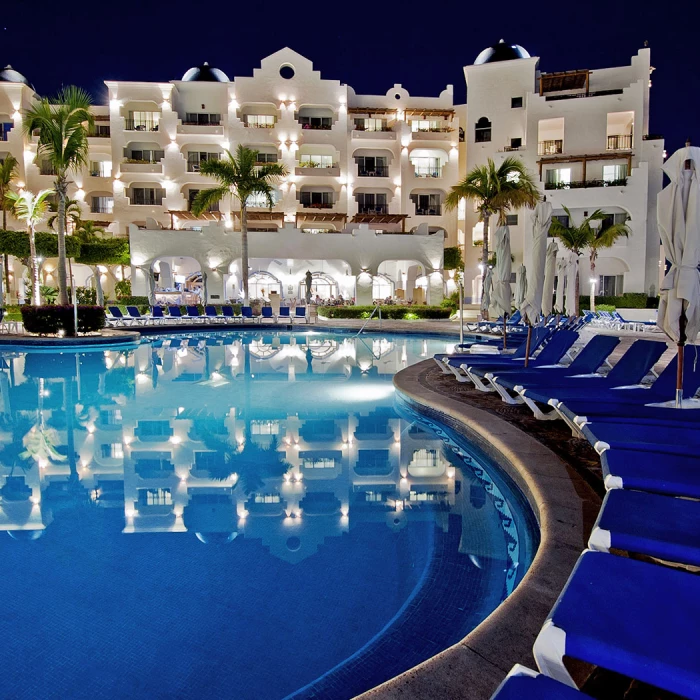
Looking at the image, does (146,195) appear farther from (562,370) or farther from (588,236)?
(562,370)

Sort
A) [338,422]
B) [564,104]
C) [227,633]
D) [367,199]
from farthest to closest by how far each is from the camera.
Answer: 1. [367,199]
2. [564,104]
3. [338,422]
4. [227,633]

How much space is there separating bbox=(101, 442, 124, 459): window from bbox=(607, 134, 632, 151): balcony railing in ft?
110

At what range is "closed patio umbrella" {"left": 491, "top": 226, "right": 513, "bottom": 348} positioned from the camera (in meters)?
11.1

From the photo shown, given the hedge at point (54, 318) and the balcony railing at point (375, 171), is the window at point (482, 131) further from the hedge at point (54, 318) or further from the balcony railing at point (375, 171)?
the hedge at point (54, 318)

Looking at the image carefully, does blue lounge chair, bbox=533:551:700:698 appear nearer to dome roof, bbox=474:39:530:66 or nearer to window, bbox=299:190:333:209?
window, bbox=299:190:333:209

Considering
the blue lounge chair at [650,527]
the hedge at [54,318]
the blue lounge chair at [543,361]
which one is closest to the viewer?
the blue lounge chair at [650,527]

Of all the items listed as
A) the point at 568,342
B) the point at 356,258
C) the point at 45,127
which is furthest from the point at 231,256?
the point at 568,342

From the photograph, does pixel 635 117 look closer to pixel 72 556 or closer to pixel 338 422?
pixel 338 422

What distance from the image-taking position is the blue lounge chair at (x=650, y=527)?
2572 millimetres

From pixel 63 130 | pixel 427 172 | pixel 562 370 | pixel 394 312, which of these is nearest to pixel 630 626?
pixel 562 370

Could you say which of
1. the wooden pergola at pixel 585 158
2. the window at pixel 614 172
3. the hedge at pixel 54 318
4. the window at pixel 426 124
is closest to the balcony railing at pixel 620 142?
the wooden pergola at pixel 585 158

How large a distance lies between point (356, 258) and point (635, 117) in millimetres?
17925

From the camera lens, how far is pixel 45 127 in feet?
60.0

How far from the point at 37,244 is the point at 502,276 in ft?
98.7
